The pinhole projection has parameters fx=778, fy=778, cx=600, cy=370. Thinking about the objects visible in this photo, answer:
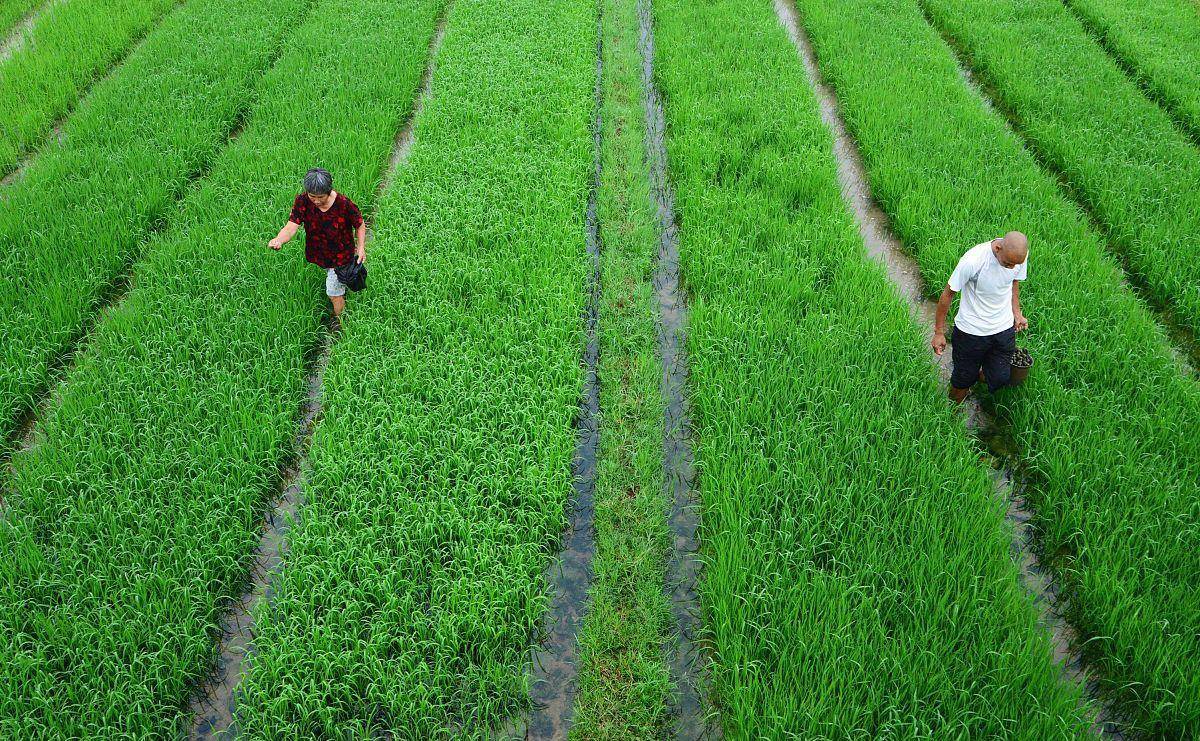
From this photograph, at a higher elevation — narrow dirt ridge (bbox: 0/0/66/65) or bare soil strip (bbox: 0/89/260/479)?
narrow dirt ridge (bbox: 0/0/66/65)

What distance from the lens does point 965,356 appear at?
496 cm

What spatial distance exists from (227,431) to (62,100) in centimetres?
654

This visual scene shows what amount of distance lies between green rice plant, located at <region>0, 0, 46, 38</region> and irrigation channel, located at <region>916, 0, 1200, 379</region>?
1281 centimetres

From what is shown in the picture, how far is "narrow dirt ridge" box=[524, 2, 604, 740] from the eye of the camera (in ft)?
12.5

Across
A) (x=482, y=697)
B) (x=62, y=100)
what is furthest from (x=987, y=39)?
(x=62, y=100)

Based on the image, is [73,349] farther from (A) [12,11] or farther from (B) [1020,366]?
(A) [12,11]

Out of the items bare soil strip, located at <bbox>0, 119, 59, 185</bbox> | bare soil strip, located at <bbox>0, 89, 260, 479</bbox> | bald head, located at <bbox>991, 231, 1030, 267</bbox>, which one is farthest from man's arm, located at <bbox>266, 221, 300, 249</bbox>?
bald head, located at <bbox>991, 231, 1030, 267</bbox>

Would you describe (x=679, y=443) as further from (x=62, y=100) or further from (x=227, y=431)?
(x=62, y=100)

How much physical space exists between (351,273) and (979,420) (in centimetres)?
450

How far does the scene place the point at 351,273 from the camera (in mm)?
5613

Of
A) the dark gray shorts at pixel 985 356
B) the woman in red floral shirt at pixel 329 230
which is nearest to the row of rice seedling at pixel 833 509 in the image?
the dark gray shorts at pixel 985 356

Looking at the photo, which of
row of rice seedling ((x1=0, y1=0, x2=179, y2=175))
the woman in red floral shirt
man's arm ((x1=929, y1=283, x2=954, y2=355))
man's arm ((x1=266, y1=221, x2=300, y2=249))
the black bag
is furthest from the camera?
row of rice seedling ((x1=0, y1=0, x2=179, y2=175))

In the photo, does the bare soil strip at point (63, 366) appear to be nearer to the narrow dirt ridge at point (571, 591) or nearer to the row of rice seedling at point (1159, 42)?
the narrow dirt ridge at point (571, 591)

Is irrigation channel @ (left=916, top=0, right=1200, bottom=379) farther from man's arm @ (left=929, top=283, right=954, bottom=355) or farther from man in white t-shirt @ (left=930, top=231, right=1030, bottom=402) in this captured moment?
man's arm @ (left=929, top=283, right=954, bottom=355)
